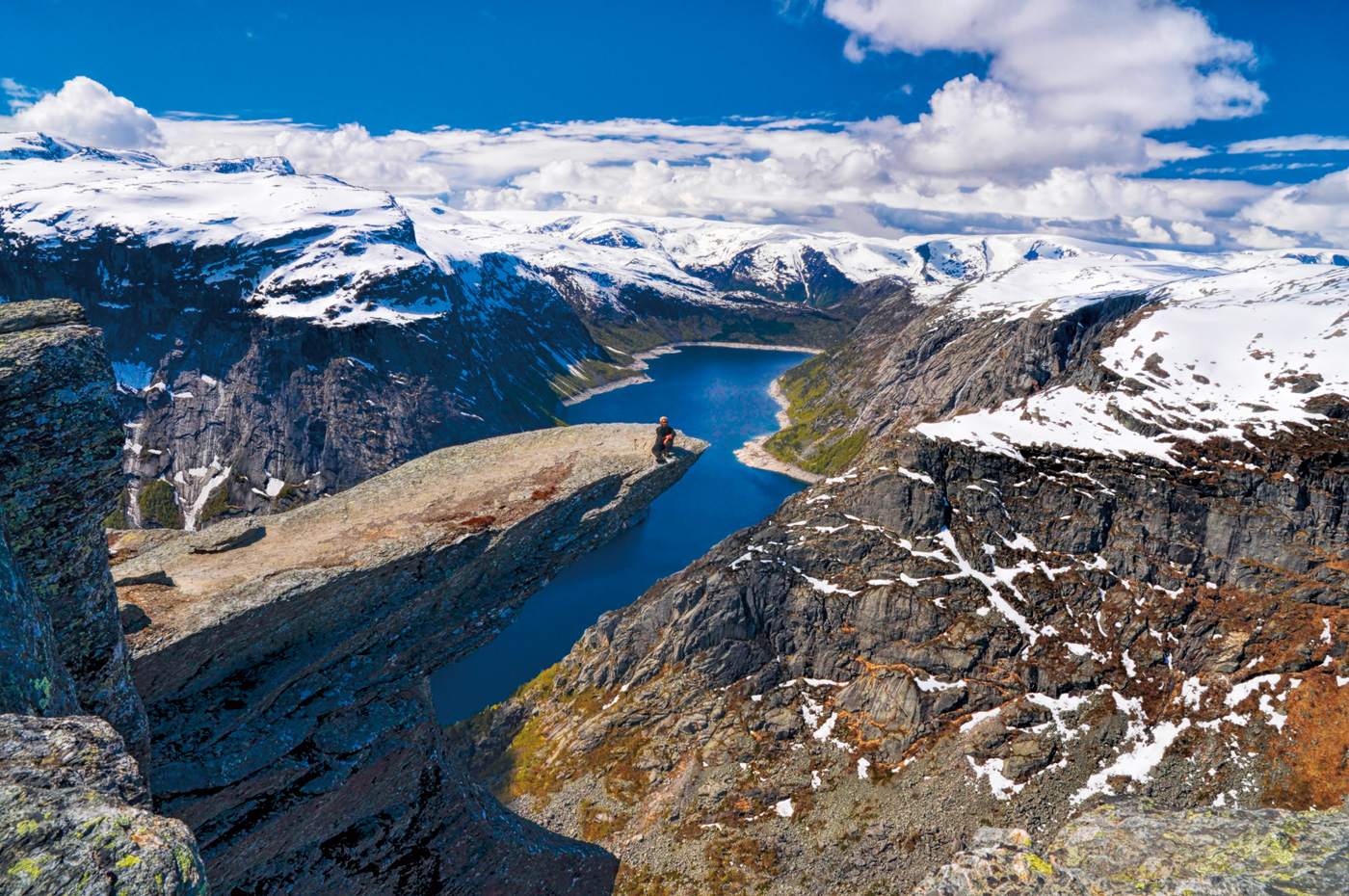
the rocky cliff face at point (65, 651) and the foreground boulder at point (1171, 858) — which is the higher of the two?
the rocky cliff face at point (65, 651)

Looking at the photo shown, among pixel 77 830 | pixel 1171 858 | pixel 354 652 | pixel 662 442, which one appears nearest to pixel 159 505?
pixel 354 652

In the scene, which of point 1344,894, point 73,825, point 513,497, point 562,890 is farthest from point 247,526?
point 1344,894

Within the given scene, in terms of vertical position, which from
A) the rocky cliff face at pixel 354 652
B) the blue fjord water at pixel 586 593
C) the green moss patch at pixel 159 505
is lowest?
the blue fjord water at pixel 586 593

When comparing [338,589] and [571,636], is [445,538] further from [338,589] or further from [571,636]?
[571,636]

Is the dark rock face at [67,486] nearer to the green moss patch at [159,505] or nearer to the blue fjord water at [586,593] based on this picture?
the blue fjord water at [586,593]

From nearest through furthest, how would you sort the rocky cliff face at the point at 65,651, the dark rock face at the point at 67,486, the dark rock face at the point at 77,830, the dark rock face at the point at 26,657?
1. the dark rock face at the point at 77,830
2. the rocky cliff face at the point at 65,651
3. the dark rock face at the point at 26,657
4. the dark rock face at the point at 67,486

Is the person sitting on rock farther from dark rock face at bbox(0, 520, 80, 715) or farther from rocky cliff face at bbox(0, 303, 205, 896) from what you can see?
dark rock face at bbox(0, 520, 80, 715)

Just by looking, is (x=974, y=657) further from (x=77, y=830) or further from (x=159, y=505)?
(x=159, y=505)

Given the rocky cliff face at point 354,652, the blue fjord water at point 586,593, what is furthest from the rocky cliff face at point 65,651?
the blue fjord water at point 586,593
